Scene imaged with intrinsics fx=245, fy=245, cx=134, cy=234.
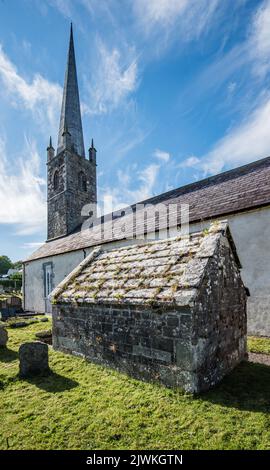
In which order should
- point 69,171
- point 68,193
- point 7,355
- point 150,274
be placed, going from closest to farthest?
point 150,274 < point 7,355 < point 68,193 < point 69,171

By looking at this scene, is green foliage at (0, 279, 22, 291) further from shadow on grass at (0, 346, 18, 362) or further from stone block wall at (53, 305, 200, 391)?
stone block wall at (53, 305, 200, 391)

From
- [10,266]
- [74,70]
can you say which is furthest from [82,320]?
[10,266]

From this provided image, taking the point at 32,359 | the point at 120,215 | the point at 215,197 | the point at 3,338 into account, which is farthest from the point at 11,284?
the point at 32,359

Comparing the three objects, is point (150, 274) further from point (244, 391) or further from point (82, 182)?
point (82, 182)

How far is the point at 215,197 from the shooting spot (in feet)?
38.7

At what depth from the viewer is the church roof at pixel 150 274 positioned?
3.99m

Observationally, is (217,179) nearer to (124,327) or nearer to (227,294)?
(227,294)

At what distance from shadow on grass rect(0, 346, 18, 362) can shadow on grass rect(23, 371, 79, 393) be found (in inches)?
70.2

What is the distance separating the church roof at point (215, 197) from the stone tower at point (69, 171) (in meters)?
6.14

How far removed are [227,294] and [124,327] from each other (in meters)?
2.04

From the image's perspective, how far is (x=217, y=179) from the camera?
14195 millimetres

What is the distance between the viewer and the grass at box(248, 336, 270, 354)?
652 centimetres

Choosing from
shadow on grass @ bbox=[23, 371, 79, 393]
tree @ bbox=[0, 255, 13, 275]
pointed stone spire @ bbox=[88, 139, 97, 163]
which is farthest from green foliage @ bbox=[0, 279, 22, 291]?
tree @ bbox=[0, 255, 13, 275]

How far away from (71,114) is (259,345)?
986 inches
